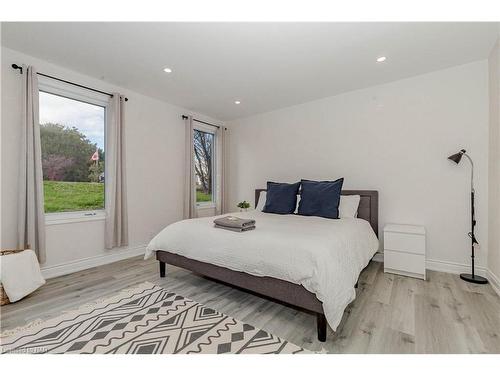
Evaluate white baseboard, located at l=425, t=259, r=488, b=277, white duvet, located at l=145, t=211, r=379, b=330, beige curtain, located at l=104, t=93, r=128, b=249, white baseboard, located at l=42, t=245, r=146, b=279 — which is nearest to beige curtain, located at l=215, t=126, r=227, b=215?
white baseboard, located at l=42, t=245, r=146, b=279

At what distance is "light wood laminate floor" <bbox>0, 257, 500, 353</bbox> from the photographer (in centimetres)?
155

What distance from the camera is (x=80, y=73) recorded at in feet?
9.61

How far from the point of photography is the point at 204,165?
16.0 feet

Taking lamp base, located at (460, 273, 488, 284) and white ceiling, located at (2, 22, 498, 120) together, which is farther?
lamp base, located at (460, 273, 488, 284)

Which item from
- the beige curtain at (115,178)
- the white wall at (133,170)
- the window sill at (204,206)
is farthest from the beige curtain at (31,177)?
the window sill at (204,206)

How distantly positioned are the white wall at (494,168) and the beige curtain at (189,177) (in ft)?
13.2

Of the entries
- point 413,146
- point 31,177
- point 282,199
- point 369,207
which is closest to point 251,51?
point 282,199

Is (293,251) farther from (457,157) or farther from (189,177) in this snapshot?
(189,177)

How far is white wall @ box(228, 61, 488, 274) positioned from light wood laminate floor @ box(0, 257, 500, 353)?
733 millimetres

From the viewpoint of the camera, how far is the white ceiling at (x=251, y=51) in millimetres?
2082

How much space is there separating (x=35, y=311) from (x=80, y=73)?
270 centimetres

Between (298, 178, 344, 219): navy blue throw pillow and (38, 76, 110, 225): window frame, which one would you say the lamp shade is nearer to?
(298, 178, 344, 219): navy blue throw pillow

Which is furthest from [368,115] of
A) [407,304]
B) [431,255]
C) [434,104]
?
[407,304]
